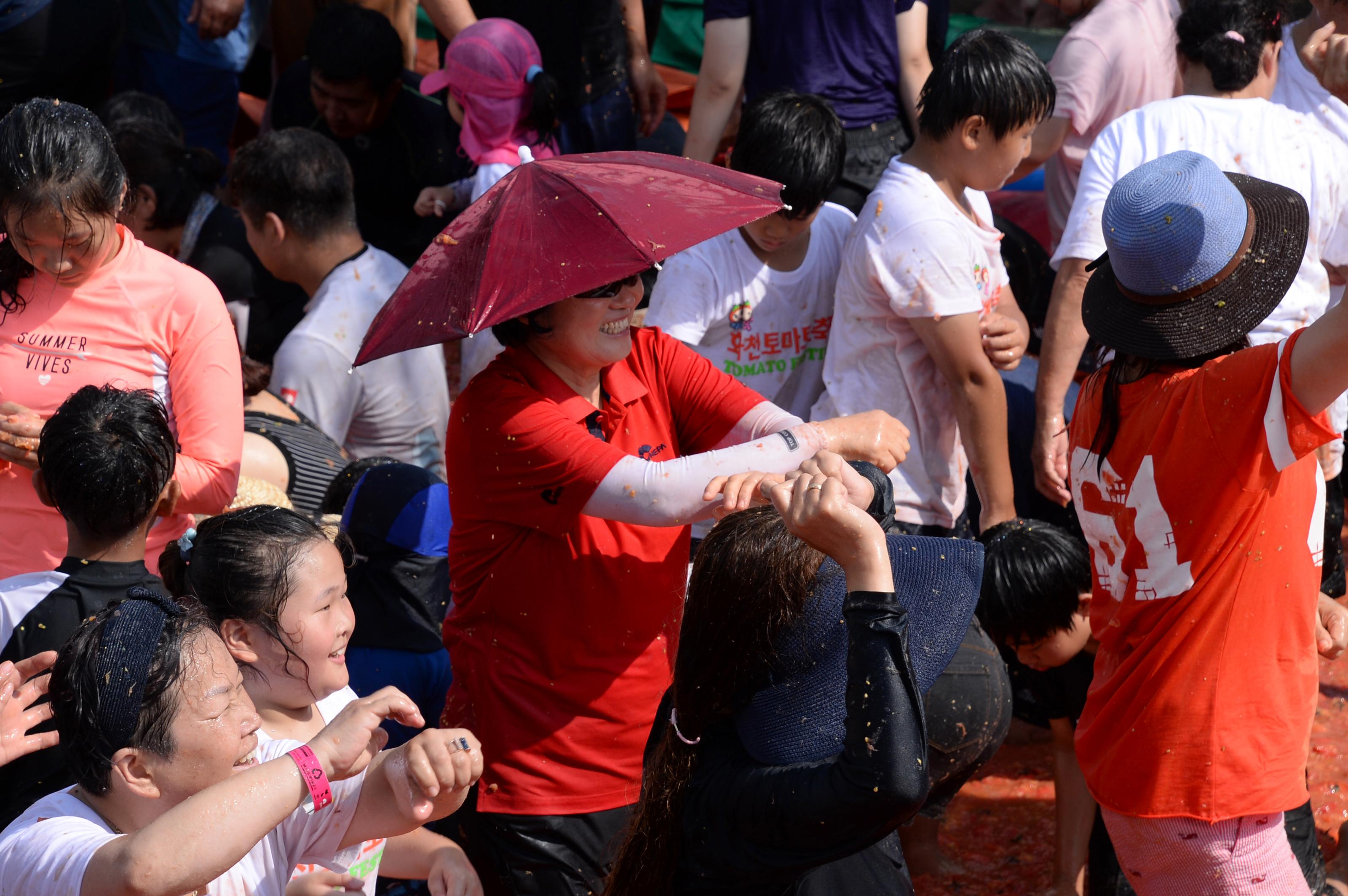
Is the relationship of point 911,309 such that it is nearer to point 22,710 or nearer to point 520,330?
point 520,330

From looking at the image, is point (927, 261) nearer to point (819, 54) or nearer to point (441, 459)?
point (819, 54)

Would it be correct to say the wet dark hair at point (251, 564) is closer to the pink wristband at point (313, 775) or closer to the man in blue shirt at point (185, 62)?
the pink wristband at point (313, 775)

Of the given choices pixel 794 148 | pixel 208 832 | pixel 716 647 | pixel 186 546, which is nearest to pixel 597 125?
pixel 794 148

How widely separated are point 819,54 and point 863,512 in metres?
2.99

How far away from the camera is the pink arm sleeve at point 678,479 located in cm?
231

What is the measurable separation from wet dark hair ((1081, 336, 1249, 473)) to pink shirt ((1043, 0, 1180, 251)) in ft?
7.26

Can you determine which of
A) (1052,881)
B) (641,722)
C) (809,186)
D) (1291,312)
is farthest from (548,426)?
(1291,312)

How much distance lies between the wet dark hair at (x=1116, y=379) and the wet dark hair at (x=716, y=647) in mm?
755

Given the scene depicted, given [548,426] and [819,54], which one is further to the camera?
[819,54]

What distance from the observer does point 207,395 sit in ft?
9.17

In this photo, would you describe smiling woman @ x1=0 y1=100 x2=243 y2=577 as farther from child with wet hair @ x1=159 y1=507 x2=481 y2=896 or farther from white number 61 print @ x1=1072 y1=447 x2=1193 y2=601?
white number 61 print @ x1=1072 y1=447 x2=1193 y2=601

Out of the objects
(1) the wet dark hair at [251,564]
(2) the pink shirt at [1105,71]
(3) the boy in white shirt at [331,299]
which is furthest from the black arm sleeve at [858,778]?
(2) the pink shirt at [1105,71]

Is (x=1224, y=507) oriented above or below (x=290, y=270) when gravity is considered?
above

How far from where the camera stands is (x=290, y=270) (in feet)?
13.3
